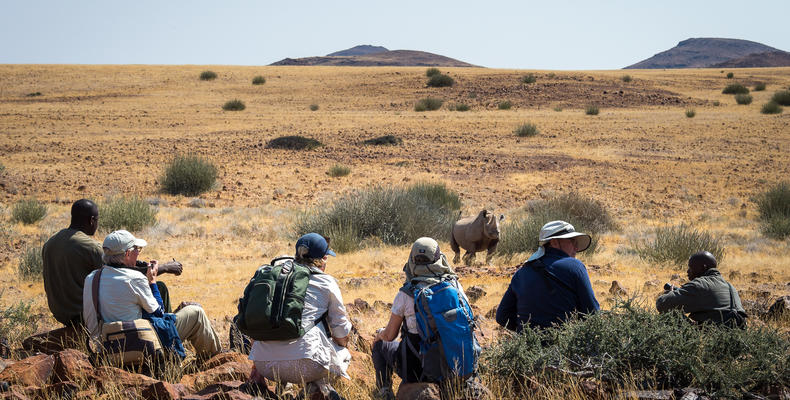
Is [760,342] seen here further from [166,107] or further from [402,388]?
[166,107]

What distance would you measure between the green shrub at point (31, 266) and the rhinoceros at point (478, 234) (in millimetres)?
7257

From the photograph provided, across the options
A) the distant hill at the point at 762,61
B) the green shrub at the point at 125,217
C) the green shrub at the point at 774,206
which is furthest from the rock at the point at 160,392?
the distant hill at the point at 762,61

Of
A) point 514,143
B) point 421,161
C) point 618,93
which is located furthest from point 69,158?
point 618,93

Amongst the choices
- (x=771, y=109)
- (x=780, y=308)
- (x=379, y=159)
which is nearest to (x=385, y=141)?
(x=379, y=159)

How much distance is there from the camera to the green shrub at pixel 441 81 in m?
49.2

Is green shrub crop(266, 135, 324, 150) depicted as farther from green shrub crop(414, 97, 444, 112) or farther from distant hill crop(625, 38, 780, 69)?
distant hill crop(625, 38, 780, 69)

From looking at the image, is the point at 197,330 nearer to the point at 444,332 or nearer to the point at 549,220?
the point at 444,332

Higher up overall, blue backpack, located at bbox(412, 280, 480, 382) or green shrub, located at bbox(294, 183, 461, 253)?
blue backpack, located at bbox(412, 280, 480, 382)

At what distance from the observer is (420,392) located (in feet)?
15.4

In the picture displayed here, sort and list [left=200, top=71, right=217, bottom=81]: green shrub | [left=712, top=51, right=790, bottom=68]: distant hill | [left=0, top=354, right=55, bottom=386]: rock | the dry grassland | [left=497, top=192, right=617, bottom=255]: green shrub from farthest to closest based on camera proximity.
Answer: [left=712, top=51, right=790, bottom=68]: distant hill → [left=200, top=71, right=217, bottom=81]: green shrub → [left=497, top=192, right=617, bottom=255]: green shrub → the dry grassland → [left=0, top=354, right=55, bottom=386]: rock

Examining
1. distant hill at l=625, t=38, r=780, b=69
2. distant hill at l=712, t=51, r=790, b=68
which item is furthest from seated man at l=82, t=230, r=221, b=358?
A: distant hill at l=625, t=38, r=780, b=69

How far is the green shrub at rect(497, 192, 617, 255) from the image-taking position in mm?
13984

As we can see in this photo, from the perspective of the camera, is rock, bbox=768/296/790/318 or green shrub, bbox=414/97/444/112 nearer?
rock, bbox=768/296/790/318

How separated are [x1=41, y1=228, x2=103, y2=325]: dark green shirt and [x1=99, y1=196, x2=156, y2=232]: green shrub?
27.9ft
